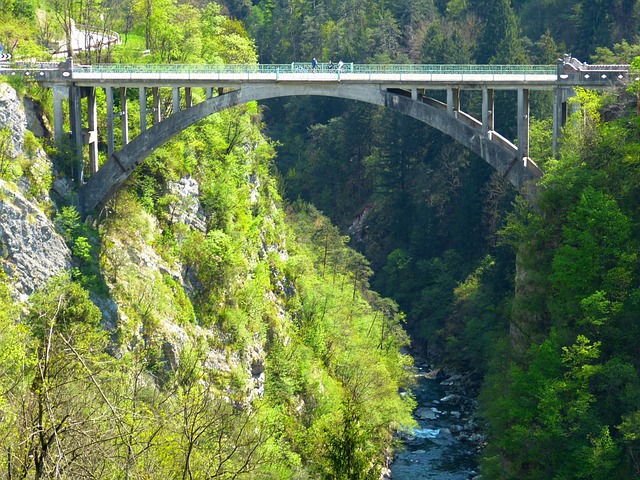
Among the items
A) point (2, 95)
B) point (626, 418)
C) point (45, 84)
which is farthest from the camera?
point (45, 84)

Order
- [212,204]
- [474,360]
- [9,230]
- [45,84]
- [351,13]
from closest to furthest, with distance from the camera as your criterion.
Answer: [9,230]
[45,84]
[212,204]
[474,360]
[351,13]

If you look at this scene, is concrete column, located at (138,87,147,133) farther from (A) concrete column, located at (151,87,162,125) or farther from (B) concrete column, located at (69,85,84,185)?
(B) concrete column, located at (69,85,84,185)

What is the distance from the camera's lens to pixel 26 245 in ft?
114

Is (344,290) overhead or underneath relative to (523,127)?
underneath

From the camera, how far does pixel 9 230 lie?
34.2 m

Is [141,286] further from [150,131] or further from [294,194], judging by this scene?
[294,194]

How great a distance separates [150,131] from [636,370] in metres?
17.9

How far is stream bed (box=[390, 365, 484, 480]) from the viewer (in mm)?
43969

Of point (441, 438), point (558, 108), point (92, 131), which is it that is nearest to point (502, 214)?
point (441, 438)

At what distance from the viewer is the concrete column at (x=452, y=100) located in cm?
3934

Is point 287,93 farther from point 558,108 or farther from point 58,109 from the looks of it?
point 558,108

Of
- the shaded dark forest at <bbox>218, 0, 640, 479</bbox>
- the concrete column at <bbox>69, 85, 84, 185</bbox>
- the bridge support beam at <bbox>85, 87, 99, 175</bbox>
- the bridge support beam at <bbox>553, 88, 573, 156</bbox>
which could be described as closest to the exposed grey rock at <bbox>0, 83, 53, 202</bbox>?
the concrete column at <bbox>69, 85, 84, 185</bbox>

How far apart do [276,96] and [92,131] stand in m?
6.45

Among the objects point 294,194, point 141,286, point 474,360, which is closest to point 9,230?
point 141,286
